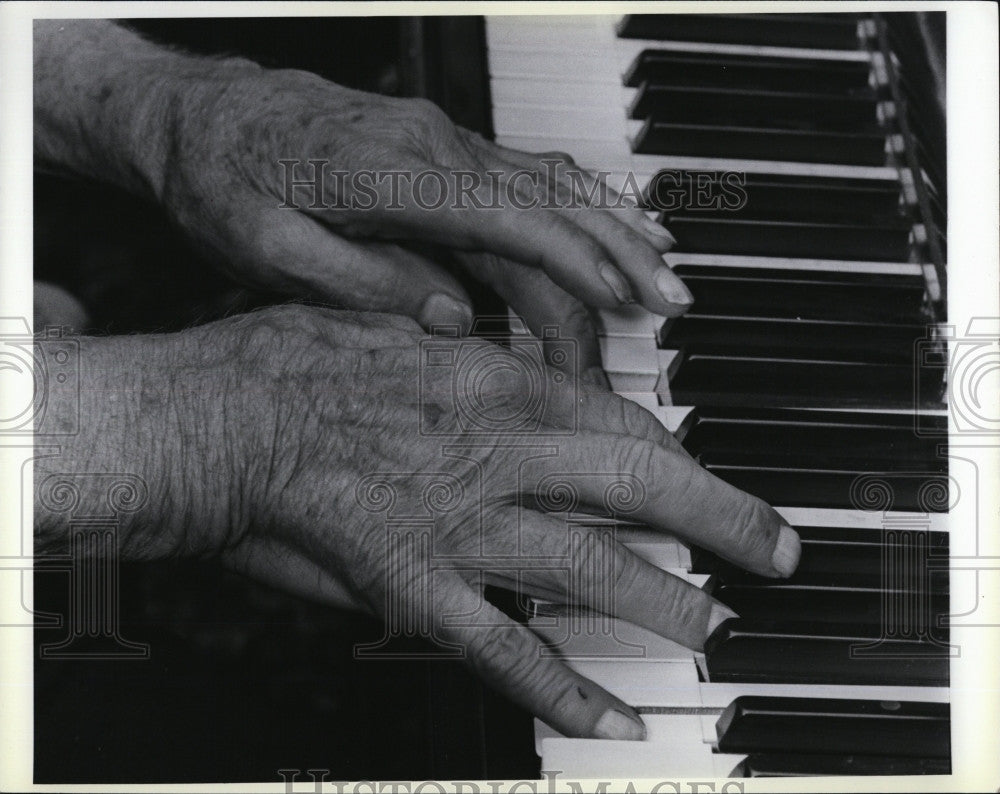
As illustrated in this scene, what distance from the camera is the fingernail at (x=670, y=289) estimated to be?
3.74ft

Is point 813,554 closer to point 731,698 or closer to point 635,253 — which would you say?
point 731,698

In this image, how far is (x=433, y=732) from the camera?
1.03 m

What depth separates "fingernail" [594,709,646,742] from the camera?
97 cm

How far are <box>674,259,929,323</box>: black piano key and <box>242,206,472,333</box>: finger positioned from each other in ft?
0.78

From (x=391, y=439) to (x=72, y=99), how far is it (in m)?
0.61

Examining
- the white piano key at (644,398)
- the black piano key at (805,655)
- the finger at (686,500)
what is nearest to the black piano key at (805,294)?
the white piano key at (644,398)

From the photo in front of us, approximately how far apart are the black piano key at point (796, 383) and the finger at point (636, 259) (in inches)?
2.2

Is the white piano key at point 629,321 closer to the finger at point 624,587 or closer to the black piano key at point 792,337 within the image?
the black piano key at point 792,337

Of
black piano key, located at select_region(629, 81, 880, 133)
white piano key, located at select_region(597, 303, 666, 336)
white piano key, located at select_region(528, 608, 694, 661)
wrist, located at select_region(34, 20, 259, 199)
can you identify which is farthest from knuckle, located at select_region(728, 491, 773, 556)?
wrist, located at select_region(34, 20, 259, 199)

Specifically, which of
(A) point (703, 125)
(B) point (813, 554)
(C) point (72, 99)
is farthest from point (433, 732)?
(C) point (72, 99)

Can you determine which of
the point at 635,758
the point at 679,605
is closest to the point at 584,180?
the point at 679,605

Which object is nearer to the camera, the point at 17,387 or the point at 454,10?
the point at 17,387

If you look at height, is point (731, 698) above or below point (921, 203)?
below

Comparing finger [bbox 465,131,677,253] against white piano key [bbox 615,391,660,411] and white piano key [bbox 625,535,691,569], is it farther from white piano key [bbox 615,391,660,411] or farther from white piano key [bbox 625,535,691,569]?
white piano key [bbox 625,535,691,569]
